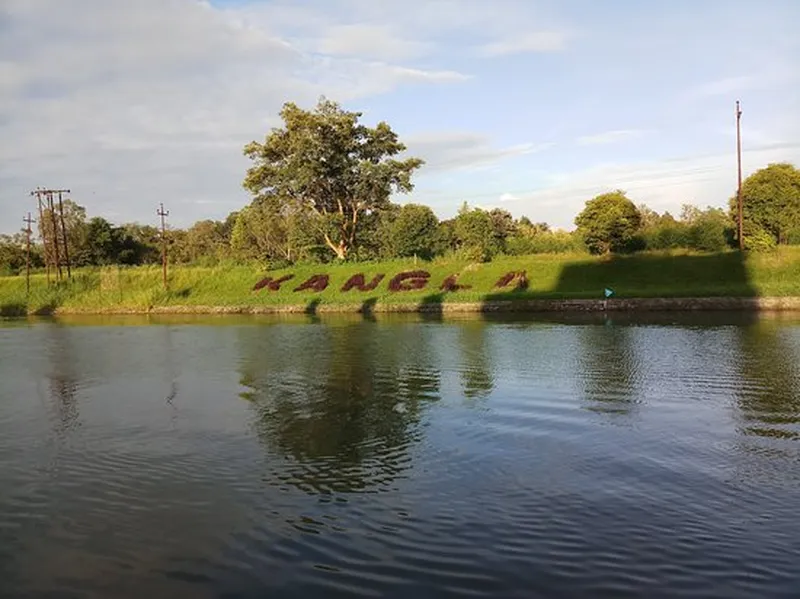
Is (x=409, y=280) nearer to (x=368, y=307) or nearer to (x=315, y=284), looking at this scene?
(x=368, y=307)

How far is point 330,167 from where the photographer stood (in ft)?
176

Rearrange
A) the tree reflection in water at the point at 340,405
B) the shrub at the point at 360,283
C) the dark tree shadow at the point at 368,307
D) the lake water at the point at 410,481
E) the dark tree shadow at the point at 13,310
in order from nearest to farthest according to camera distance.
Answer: the lake water at the point at 410,481, the tree reflection in water at the point at 340,405, the dark tree shadow at the point at 368,307, the shrub at the point at 360,283, the dark tree shadow at the point at 13,310

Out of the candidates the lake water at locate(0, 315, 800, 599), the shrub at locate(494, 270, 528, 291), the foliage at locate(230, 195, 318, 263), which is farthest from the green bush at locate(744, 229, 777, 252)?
the foliage at locate(230, 195, 318, 263)

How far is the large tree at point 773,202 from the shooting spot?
4250cm

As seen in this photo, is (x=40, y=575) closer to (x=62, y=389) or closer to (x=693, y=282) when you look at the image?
(x=62, y=389)

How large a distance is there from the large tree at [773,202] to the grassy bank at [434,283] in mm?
5233

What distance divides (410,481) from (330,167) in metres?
48.1

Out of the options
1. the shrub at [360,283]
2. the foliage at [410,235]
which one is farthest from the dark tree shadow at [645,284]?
the foliage at [410,235]

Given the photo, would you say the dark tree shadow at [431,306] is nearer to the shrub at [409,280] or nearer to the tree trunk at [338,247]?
the shrub at [409,280]

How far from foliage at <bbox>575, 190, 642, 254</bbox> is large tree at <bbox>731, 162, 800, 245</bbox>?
716 cm

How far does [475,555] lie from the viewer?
5559 mm

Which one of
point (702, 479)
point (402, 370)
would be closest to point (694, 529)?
point (702, 479)

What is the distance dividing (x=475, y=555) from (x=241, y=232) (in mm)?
69391

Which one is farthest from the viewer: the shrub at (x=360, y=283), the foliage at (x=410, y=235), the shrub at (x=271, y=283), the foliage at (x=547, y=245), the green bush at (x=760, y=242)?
the foliage at (x=410, y=235)
